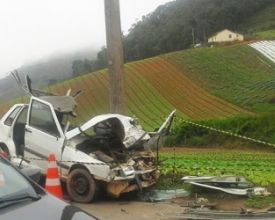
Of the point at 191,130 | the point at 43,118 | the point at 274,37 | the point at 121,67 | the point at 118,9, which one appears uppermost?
the point at 274,37

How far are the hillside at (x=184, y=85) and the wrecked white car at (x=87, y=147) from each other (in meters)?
26.0

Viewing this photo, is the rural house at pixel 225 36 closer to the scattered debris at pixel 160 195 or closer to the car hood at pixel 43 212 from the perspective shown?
the scattered debris at pixel 160 195

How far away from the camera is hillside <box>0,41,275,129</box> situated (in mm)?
42969

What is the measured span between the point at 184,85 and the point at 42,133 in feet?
129

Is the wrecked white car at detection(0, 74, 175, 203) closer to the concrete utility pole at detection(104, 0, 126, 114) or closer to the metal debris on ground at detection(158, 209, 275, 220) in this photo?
the concrete utility pole at detection(104, 0, 126, 114)

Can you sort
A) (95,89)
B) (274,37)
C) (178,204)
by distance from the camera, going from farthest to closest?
(274,37)
(95,89)
(178,204)

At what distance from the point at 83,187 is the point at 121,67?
3.48 metres

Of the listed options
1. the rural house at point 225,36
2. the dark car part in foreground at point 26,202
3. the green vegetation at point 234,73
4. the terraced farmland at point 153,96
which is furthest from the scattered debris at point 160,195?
the rural house at point 225,36

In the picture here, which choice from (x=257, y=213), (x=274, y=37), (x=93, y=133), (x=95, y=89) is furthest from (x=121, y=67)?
(x=274, y=37)

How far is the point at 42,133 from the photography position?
10125 millimetres

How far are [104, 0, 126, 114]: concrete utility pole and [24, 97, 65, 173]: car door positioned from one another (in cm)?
208

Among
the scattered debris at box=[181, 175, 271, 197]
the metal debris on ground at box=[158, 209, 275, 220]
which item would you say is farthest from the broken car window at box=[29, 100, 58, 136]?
the metal debris on ground at box=[158, 209, 275, 220]

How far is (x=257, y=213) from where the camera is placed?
23.7 feet

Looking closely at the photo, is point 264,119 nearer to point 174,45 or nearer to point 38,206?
point 38,206
